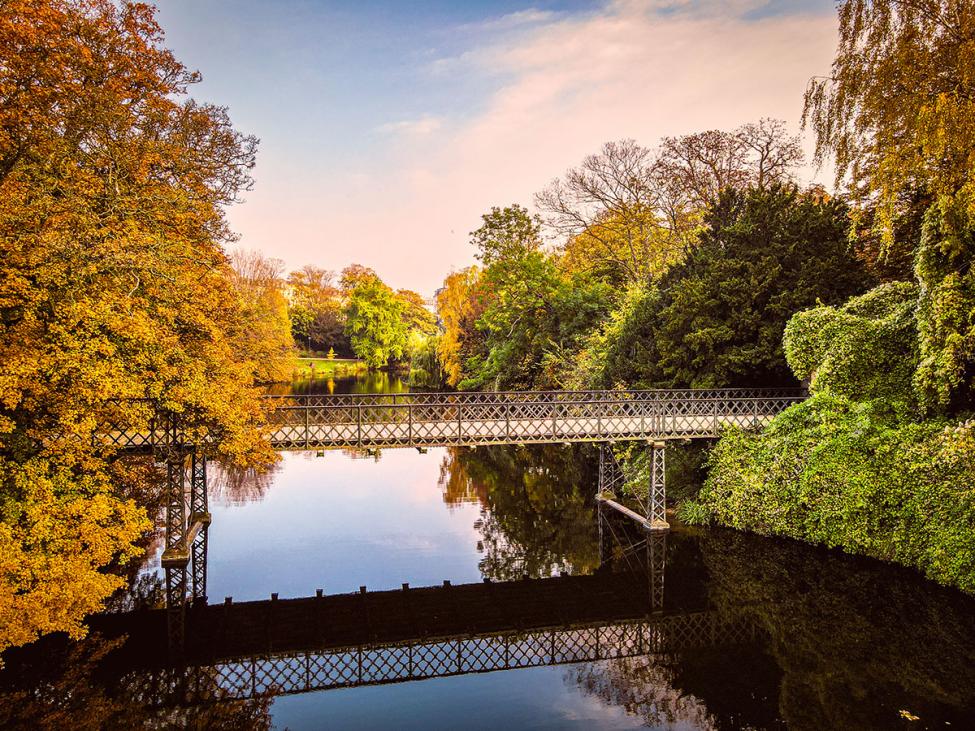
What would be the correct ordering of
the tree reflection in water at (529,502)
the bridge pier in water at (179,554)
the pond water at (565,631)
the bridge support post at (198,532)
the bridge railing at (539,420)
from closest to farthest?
the pond water at (565,631)
the bridge pier in water at (179,554)
the bridge support post at (198,532)
the bridge railing at (539,420)
the tree reflection in water at (529,502)

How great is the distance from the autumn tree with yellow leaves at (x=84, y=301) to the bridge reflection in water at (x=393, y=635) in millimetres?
1995

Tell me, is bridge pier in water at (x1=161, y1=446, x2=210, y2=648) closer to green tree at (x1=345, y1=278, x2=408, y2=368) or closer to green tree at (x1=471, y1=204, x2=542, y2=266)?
green tree at (x1=471, y1=204, x2=542, y2=266)

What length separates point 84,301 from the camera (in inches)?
448

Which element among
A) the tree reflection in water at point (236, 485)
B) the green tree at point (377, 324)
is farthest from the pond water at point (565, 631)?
the green tree at point (377, 324)

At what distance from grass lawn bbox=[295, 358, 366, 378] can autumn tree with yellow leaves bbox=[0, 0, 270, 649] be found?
52.1 m

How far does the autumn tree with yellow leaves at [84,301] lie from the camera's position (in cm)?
→ 1132

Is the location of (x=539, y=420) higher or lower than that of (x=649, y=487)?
higher

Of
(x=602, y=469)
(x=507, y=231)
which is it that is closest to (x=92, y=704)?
(x=602, y=469)

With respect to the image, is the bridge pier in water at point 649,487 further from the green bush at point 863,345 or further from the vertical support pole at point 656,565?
the green bush at point 863,345

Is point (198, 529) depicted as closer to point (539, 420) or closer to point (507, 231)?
point (539, 420)

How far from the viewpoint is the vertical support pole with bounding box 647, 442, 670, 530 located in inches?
782

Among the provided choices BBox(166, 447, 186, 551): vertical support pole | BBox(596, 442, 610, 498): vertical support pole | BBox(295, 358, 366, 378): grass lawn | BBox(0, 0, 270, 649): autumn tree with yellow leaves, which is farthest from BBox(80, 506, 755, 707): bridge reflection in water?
BBox(295, 358, 366, 378): grass lawn

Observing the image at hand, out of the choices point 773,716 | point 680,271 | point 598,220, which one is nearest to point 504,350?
point 598,220

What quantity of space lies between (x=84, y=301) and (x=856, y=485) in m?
17.8
